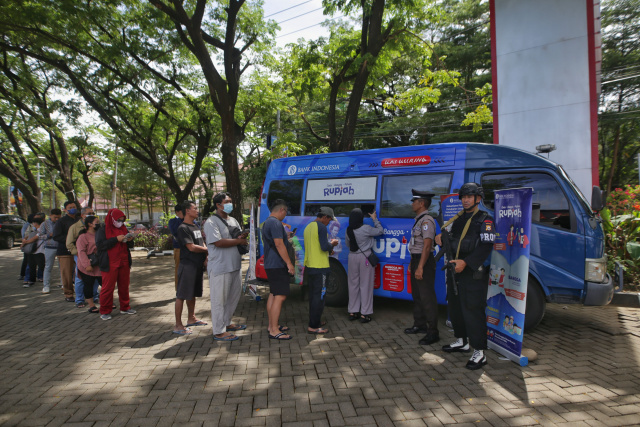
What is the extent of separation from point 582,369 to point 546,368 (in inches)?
14.7

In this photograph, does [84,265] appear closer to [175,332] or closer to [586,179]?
[175,332]

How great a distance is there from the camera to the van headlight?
15.3ft

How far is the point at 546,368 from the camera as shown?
4.02 m

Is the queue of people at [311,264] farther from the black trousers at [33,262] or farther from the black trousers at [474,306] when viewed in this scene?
the black trousers at [33,262]

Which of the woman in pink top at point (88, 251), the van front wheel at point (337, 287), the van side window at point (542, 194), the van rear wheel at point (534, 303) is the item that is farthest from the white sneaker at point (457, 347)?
the woman in pink top at point (88, 251)

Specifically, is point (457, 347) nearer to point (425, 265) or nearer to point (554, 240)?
point (425, 265)

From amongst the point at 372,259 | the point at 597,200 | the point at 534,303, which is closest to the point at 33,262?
the point at 372,259

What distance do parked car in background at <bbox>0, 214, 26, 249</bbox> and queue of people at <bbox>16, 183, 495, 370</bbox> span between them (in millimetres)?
16555

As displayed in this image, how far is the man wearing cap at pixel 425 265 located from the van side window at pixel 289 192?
2.58m

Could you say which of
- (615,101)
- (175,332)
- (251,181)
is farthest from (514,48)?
(251,181)

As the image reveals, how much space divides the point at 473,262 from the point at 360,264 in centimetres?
198

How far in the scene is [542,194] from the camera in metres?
5.09

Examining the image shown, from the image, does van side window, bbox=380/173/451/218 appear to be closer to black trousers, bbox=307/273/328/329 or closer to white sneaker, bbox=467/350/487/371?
black trousers, bbox=307/273/328/329

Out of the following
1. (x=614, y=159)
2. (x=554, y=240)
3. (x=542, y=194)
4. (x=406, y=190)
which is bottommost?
(x=554, y=240)
